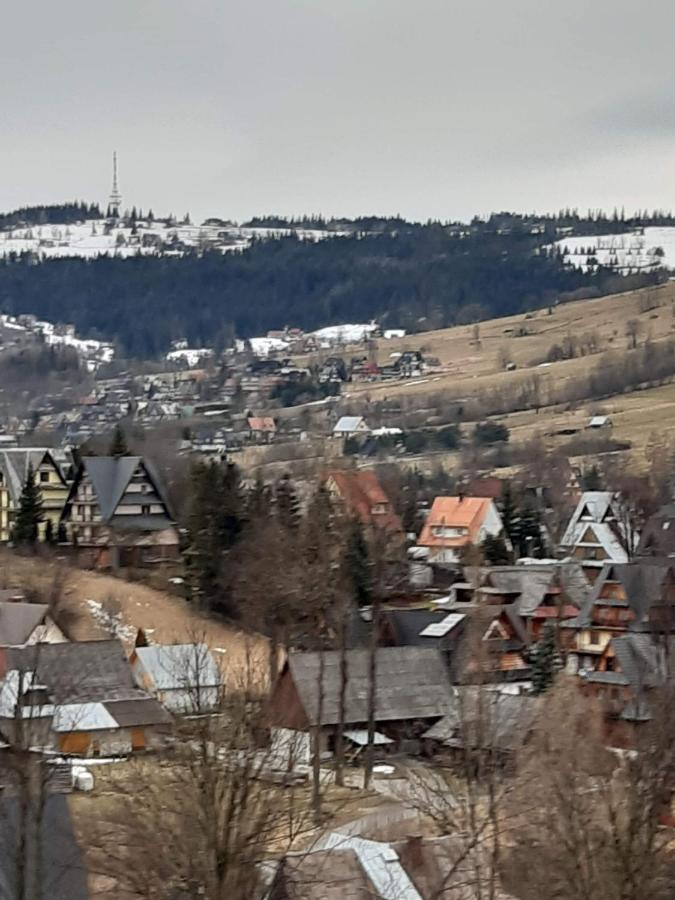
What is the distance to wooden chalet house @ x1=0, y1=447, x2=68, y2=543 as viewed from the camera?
48.1 meters

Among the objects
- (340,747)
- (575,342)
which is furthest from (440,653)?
(575,342)

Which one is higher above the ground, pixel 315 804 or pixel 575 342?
pixel 575 342

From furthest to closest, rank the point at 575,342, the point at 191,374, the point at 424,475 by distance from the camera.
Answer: the point at 191,374, the point at 575,342, the point at 424,475

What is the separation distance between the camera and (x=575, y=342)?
482ft

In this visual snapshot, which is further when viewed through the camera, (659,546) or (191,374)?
(191,374)

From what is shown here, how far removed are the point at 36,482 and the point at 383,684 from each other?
16.4 m

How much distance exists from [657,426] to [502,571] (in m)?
59.2

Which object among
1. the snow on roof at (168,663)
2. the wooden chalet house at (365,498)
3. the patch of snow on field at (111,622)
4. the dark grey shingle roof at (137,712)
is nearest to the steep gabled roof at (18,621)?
the patch of snow on field at (111,622)

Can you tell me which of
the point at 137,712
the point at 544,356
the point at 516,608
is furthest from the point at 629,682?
the point at 544,356

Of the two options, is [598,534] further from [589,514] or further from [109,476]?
[109,476]

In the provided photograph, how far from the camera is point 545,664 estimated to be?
121 ft

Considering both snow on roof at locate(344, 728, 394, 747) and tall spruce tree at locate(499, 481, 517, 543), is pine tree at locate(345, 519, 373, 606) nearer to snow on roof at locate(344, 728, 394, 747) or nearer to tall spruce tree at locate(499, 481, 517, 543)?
snow on roof at locate(344, 728, 394, 747)

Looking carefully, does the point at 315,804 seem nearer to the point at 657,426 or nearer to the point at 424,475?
the point at 424,475

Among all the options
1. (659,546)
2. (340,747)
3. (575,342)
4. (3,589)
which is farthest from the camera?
(575,342)
